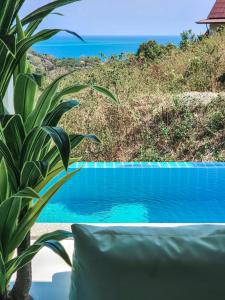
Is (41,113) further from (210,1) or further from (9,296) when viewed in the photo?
(210,1)

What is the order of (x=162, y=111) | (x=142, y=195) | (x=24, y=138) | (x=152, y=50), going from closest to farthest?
(x=24, y=138) → (x=142, y=195) → (x=162, y=111) → (x=152, y=50)

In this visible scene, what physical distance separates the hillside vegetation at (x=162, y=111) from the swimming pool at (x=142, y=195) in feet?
3.44

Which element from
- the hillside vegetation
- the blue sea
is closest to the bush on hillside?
the hillside vegetation

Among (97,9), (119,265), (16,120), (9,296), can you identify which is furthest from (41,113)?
(97,9)

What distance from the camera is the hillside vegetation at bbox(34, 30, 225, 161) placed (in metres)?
8.20

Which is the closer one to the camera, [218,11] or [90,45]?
[218,11]

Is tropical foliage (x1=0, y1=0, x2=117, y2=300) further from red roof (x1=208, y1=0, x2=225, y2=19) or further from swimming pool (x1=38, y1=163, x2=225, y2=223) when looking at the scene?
red roof (x1=208, y1=0, x2=225, y2=19)

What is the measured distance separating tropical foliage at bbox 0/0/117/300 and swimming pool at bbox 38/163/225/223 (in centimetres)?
400

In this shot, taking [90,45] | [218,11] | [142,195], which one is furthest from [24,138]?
[90,45]

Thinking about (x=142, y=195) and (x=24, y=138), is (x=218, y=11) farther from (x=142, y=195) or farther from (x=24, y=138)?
(x=24, y=138)

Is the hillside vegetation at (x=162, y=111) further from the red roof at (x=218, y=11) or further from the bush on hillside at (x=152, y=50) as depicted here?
the red roof at (x=218, y=11)

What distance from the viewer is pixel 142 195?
659 centimetres

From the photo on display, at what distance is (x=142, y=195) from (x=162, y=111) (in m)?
2.23

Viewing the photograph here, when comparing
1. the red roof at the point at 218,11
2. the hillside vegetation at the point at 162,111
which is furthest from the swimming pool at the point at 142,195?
the red roof at the point at 218,11
